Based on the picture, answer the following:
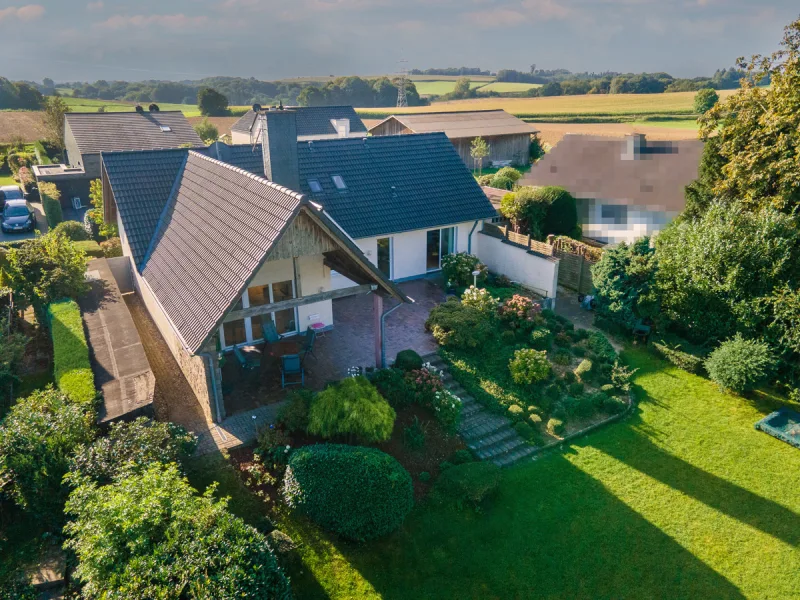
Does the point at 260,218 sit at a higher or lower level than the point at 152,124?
lower

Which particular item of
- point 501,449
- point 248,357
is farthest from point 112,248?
point 501,449

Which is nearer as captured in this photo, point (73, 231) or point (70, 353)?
point (70, 353)

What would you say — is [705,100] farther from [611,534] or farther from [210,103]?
[210,103]

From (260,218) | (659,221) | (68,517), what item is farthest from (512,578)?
(659,221)

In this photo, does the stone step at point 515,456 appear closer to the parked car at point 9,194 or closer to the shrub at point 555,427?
the shrub at point 555,427

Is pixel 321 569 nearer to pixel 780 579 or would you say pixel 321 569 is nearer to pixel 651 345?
pixel 780 579

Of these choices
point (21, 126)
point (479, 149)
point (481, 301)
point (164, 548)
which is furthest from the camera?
point (21, 126)
